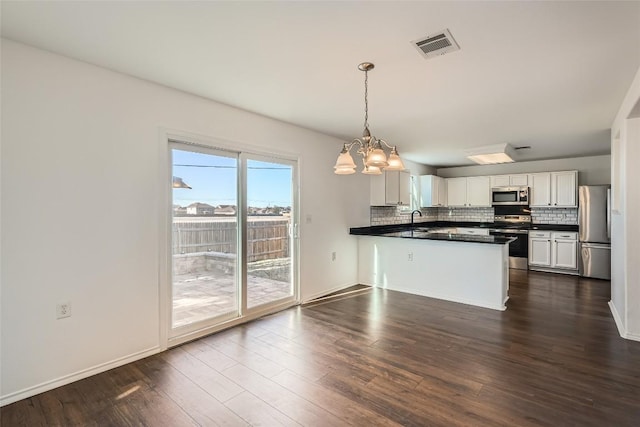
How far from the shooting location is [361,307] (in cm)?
420

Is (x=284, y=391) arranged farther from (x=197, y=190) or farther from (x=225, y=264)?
(x=197, y=190)

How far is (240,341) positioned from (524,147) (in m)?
5.60

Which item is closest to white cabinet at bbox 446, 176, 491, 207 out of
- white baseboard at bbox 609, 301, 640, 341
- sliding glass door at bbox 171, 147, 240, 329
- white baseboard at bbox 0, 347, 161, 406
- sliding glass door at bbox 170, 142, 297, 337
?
white baseboard at bbox 609, 301, 640, 341

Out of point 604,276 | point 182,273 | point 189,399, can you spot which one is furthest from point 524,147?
point 189,399

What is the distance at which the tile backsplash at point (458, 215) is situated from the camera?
6.18 m

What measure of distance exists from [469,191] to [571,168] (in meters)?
1.97

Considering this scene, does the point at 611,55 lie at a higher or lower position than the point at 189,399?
higher

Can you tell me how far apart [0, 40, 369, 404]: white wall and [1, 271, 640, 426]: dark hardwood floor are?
0.27 m

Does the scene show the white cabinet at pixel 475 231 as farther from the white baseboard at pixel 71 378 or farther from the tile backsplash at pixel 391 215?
the white baseboard at pixel 71 378

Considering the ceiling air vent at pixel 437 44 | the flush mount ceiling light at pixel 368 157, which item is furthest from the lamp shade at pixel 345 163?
the ceiling air vent at pixel 437 44

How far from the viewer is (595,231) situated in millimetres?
5672

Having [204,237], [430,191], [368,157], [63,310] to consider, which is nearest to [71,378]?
[63,310]

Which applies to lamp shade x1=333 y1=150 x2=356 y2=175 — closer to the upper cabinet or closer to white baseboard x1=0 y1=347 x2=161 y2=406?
white baseboard x1=0 y1=347 x2=161 y2=406

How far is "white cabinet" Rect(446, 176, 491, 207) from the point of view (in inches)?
289
